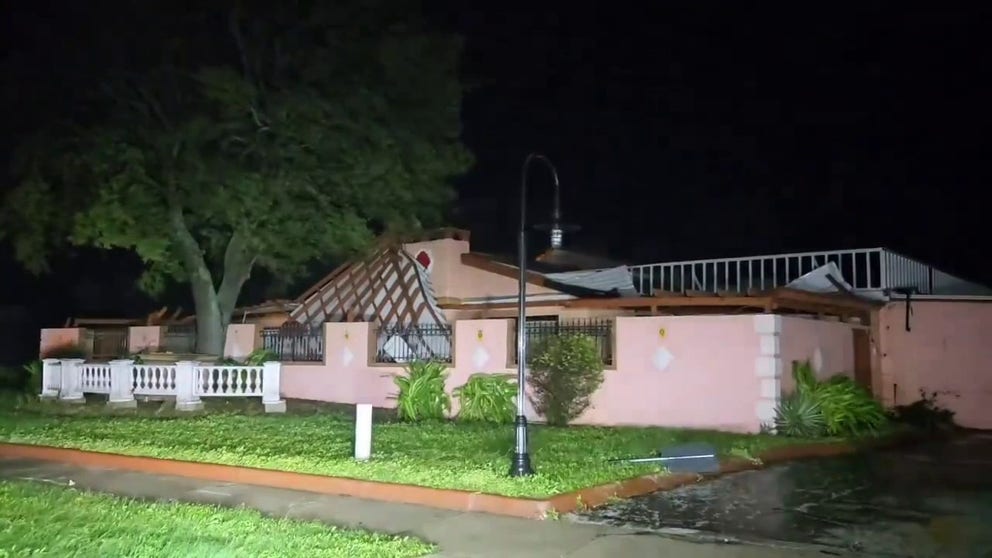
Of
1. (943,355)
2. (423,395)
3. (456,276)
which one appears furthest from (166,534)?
(943,355)

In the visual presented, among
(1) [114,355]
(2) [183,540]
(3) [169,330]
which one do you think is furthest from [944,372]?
(1) [114,355]

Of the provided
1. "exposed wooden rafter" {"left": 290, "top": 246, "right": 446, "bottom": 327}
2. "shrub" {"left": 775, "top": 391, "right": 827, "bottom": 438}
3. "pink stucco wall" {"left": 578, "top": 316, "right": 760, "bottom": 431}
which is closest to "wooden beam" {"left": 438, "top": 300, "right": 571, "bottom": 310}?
"exposed wooden rafter" {"left": 290, "top": 246, "right": 446, "bottom": 327}

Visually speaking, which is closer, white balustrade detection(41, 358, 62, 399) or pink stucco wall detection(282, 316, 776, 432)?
pink stucco wall detection(282, 316, 776, 432)

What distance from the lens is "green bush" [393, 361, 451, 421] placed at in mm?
17719

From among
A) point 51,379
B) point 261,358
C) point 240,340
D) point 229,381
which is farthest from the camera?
point 240,340

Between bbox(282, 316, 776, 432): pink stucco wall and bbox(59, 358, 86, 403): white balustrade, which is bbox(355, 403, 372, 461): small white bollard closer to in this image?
bbox(282, 316, 776, 432): pink stucco wall

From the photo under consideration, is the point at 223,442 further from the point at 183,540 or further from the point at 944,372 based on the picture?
the point at 944,372

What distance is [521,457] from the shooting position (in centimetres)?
1067

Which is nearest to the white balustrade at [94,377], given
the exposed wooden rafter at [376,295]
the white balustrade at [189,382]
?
the white balustrade at [189,382]

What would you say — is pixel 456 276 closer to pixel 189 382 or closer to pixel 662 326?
pixel 189 382

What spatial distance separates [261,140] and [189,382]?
4898 millimetres

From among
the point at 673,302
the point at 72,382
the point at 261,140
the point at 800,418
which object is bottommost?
the point at 800,418

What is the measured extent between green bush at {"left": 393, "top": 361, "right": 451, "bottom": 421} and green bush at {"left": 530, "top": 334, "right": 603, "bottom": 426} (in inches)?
80.3

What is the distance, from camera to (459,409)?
1809 centimetres
